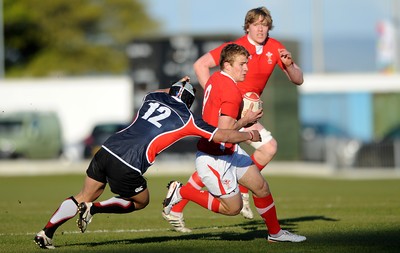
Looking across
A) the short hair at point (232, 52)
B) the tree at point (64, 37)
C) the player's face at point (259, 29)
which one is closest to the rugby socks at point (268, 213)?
the short hair at point (232, 52)

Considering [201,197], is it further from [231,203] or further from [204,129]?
[204,129]

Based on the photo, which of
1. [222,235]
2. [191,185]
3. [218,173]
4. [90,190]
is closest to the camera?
[90,190]

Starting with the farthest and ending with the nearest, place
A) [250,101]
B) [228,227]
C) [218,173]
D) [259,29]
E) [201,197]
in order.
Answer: [228,227]
[259,29]
[250,101]
[201,197]
[218,173]

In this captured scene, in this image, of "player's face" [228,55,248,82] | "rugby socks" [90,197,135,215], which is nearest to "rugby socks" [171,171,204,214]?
"rugby socks" [90,197,135,215]

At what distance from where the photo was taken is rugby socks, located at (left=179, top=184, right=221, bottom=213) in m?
11.5

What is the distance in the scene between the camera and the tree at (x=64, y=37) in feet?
231

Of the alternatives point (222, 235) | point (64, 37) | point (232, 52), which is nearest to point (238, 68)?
point (232, 52)

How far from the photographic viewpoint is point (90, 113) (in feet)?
154

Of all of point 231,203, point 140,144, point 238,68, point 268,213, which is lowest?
point 268,213

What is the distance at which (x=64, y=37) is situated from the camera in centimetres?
7225

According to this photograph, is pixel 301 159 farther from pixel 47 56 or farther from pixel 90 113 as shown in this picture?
pixel 47 56

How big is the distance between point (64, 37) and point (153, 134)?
6276 centimetres

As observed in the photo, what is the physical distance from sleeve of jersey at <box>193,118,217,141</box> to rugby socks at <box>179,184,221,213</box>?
1.24m

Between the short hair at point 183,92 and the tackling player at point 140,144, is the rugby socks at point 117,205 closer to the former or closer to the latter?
the tackling player at point 140,144
